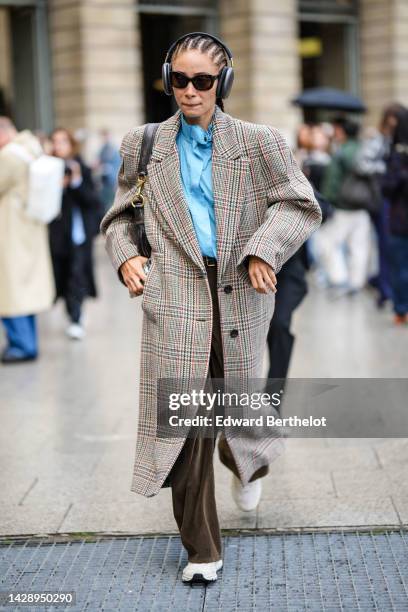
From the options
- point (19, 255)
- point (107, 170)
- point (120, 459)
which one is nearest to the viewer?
point (120, 459)

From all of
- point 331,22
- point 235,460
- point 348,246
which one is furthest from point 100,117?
point 235,460

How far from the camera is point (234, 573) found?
4.43 m

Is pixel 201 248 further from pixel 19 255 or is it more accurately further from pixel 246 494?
pixel 19 255

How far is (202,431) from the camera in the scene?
429 centimetres

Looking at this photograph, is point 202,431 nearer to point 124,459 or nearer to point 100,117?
point 124,459

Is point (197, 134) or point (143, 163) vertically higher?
point (197, 134)

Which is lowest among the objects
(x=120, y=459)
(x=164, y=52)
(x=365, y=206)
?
(x=120, y=459)

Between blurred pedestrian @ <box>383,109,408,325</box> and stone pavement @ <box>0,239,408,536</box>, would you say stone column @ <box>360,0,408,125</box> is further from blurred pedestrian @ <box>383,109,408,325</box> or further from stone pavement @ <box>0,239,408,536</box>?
stone pavement @ <box>0,239,408,536</box>

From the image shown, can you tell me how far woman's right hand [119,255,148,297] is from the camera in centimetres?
429

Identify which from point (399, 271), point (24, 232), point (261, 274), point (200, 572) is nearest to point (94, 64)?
point (399, 271)

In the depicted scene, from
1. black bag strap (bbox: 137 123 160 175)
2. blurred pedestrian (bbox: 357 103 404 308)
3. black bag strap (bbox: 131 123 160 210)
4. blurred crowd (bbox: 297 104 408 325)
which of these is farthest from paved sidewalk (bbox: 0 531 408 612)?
blurred pedestrian (bbox: 357 103 404 308)

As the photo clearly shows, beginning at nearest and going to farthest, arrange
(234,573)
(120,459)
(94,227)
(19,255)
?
(234,573)
(120,459)
(19,255)
(94,227)

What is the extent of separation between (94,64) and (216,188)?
17689 mm

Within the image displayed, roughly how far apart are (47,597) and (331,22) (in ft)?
75.2
